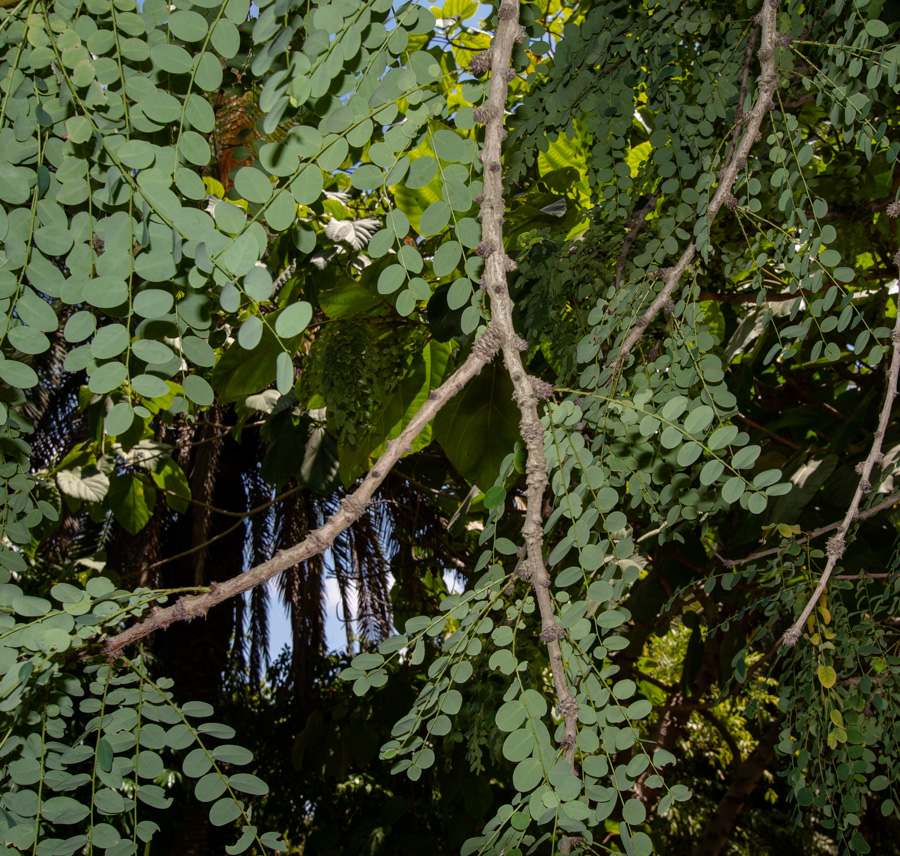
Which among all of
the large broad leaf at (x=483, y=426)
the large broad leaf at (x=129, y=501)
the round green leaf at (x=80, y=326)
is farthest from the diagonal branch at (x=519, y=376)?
the large broad leaf at (x=129, y=501)

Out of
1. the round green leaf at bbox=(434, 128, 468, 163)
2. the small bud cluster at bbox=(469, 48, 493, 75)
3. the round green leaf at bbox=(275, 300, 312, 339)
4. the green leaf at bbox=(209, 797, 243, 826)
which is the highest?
the small bud cluster at bbox=(469, 48, 493, 75)

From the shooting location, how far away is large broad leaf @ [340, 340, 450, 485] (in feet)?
4.42

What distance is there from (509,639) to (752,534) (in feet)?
3.05

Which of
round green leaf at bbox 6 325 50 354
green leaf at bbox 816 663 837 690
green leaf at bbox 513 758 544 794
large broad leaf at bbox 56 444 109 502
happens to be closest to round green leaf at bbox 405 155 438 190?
round green leaf at bbox 6 325 50 354

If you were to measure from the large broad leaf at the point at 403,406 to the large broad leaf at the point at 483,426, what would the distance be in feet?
0.39

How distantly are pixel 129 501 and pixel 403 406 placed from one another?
2.76 feet

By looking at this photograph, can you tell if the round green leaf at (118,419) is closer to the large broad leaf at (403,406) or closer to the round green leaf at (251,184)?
the round green leaf at (251,184)

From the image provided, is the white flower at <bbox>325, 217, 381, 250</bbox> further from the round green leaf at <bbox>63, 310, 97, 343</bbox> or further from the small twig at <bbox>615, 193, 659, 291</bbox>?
the round green leaf at <bbox>63, 310, 97, 343</bbox>

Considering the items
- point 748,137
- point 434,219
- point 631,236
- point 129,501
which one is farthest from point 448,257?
point 129,501

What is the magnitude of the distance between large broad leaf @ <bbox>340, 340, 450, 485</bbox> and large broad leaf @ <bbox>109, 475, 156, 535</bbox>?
2.35ft

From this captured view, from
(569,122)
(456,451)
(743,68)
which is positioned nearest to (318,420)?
(456,451)

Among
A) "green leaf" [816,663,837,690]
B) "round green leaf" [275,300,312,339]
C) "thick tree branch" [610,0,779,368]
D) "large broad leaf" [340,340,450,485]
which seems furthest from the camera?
"large broad leaf" [340,340,450,485]

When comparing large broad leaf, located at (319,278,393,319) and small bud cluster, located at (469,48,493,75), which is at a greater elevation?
small bud cluster, located at (469,48,493,75)

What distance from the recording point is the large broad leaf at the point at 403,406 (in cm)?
135
